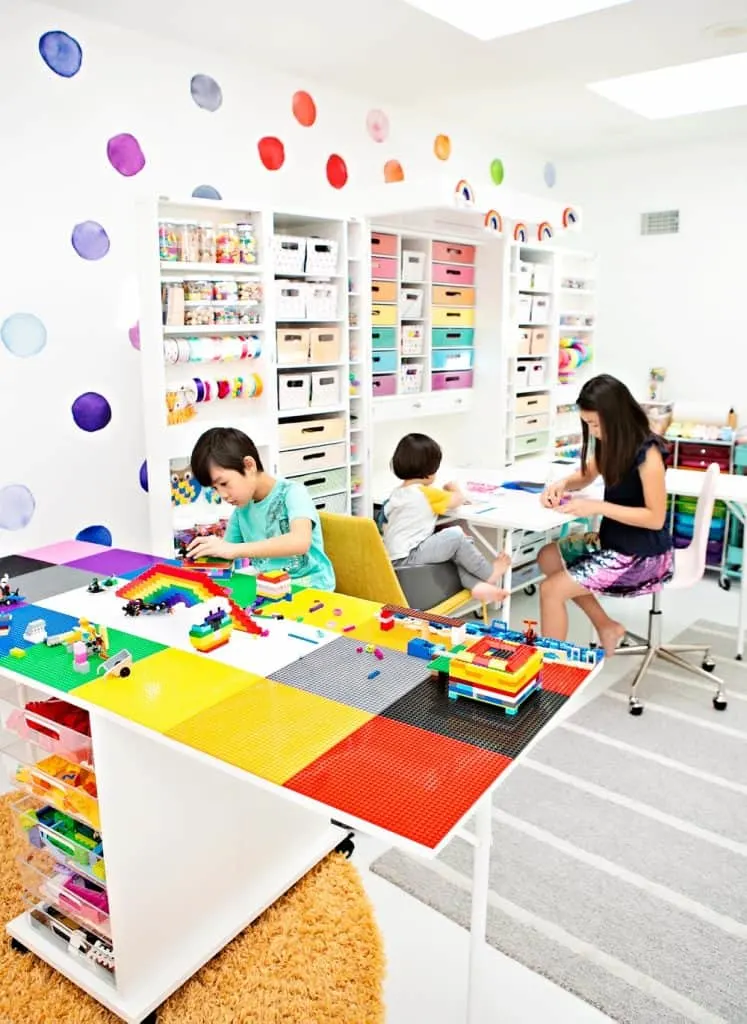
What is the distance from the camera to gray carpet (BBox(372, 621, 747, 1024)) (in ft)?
6.15

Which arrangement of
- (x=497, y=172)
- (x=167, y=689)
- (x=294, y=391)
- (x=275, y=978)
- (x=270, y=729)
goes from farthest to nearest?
1. (x=497, y=172)
2. (x=294, y=391)
3. (x=275, y=978)
4. (x=167, y=689)
5. (x=270, y=729)

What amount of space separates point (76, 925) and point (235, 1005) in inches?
16.8

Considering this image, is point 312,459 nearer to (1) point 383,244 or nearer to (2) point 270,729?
(1) point 383,244

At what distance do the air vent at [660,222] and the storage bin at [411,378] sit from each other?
2275 millimetres

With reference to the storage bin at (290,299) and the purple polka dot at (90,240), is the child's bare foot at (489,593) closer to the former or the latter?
the storage bin at (290,299)

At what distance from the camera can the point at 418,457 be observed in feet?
10.6

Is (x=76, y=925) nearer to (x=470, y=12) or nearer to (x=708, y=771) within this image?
(x=708, y=771)

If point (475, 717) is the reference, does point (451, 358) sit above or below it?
above

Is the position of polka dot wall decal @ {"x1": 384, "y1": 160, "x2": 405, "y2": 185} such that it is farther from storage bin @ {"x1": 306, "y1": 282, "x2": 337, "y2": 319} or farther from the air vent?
the air vent

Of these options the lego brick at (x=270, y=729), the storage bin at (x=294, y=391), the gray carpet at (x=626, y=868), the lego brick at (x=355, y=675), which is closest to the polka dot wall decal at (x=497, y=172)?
the storage bin at (x=294, y=391)

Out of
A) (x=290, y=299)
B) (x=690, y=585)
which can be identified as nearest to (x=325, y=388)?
(x=290, y=299)

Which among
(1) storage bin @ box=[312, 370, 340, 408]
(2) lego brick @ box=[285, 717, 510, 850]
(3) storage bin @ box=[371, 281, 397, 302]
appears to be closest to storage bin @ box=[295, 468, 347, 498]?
(1) storage bin @ box=[312, 370, 340, 408]

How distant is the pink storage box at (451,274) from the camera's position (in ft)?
14.0

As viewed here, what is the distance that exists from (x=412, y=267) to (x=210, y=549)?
2.42m
